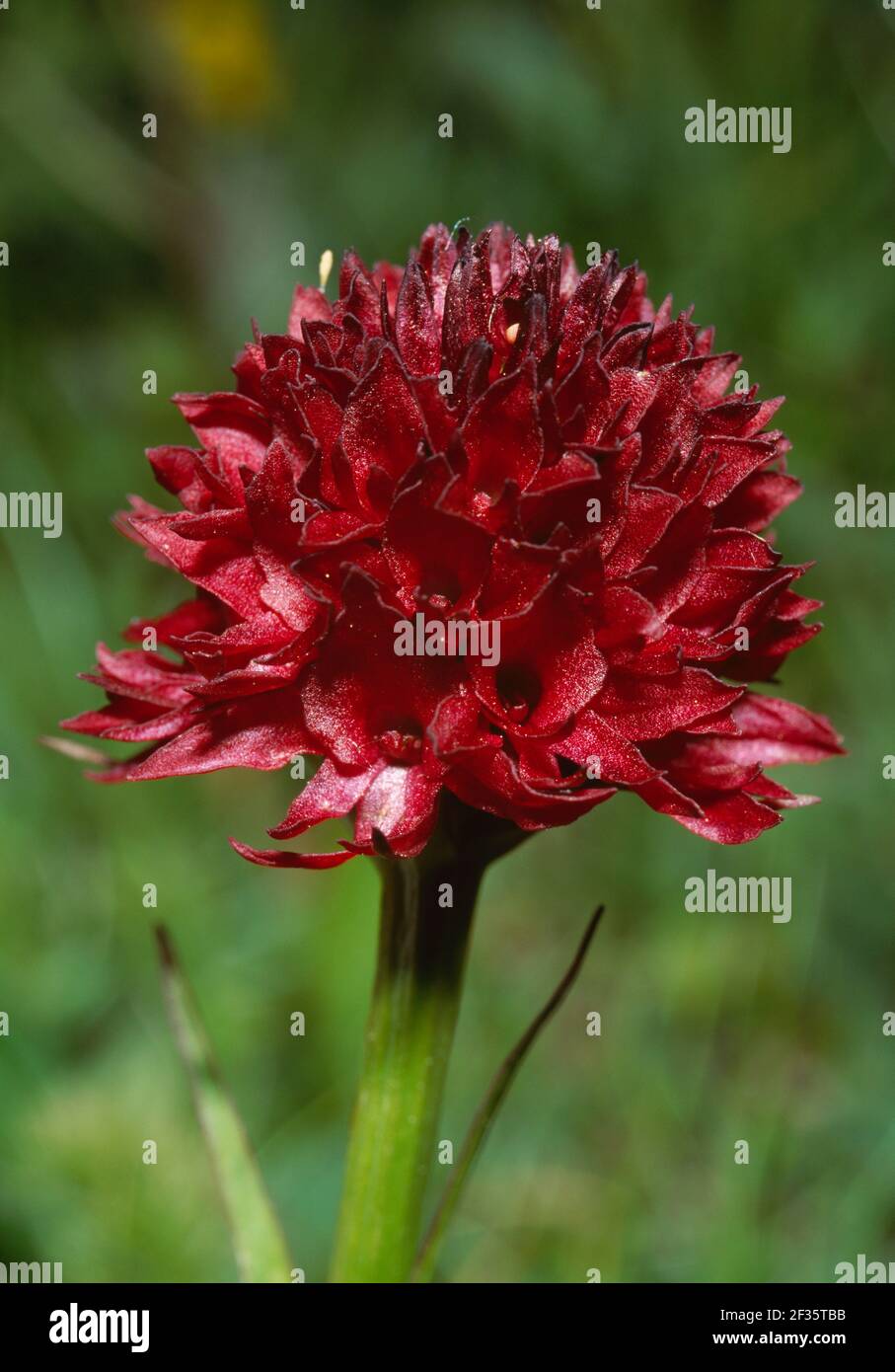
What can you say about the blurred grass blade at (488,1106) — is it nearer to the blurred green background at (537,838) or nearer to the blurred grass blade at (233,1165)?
the blurred grass blade at (233,1165)

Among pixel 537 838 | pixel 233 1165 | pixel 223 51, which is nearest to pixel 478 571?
pixel 233 1165

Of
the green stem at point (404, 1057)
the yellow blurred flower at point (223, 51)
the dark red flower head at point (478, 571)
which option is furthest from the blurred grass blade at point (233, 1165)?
the yellow blurred flower at point (223, 51)

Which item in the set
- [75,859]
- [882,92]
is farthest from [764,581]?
[882,92]

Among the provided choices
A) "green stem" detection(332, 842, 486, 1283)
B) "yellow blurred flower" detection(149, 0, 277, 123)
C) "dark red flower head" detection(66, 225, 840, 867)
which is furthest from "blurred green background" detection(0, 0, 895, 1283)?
"dark red flower head" detection(66, 225, 840, 867)

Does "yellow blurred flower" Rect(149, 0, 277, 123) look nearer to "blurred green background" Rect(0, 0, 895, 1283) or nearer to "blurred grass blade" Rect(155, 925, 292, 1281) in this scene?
"blurred green background" Rect(0, 0, 895, 1283)

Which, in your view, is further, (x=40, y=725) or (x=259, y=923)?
(x=40, y=725)

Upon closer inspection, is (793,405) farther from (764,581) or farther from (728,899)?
(764,581)

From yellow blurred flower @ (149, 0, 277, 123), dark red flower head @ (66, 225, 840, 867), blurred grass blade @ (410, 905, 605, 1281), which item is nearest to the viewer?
dark red flower head @ (66, 225, 840, 867)
